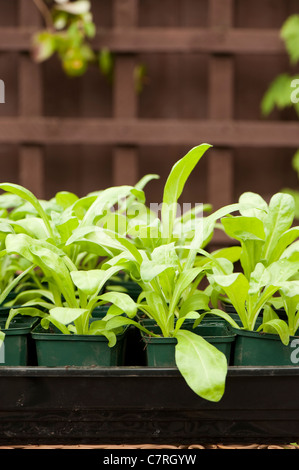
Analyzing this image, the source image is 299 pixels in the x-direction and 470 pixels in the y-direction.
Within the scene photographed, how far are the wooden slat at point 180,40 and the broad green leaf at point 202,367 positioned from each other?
1.67m

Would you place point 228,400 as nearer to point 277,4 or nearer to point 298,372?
point 298,372

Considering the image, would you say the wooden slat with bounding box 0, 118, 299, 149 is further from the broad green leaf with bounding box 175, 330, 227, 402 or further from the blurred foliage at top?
the broad green leaf with bounding box 175, 330, 227, 402

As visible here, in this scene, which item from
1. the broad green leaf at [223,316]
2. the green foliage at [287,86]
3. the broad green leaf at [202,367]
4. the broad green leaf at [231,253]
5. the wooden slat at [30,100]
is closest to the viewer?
the broad green leaf at [202,367]

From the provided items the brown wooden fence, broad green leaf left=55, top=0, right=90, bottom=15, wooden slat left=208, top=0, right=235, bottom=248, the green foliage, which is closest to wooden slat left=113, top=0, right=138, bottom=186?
the brown wooden fence

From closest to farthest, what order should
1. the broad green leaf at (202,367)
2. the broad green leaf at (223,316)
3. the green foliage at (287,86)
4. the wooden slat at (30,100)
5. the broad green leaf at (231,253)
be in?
the broad green leaf at (202,367) < the broad green leaf at (223,316) < the broad green leaf at (231,253) < the green foliage at (287,86) < the wooden slat at (30,100)

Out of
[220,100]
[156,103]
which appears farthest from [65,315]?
[156,103]

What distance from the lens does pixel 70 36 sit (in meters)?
2.00

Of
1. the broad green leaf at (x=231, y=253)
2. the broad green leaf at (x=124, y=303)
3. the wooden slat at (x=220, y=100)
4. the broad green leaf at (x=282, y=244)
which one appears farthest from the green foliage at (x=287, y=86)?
→ the broad green leaf at (x=124, y=303)

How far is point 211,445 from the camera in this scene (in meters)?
0.51

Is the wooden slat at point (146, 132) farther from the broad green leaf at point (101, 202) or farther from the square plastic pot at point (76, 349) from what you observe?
the square plastic pot at point (76, 349)

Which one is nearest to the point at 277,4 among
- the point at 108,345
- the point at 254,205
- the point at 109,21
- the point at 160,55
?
the point at 160,55

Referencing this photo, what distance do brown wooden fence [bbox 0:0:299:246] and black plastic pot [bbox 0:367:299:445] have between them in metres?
1.54

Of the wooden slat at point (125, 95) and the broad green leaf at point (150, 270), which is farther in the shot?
the wooden slat at point (125, 95)

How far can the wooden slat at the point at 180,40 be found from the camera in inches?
77.4
